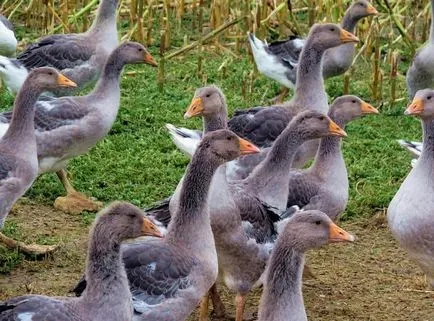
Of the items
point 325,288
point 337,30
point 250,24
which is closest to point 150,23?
point 250,24

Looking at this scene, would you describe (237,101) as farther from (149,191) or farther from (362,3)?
(149,191)

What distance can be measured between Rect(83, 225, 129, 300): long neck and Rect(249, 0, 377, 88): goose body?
6217 mm

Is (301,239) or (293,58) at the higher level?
(301,239)

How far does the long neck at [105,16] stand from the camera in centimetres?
1153

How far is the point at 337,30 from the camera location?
1022 cm

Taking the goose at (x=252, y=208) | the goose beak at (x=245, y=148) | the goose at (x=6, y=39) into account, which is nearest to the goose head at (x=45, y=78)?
the goose at (x=252, y=208)

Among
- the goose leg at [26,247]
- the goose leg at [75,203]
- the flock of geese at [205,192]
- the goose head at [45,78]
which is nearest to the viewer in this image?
the flock of geese at [205,192]

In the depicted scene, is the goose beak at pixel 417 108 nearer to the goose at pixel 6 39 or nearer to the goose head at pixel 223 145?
the goose head at pixel 223 145

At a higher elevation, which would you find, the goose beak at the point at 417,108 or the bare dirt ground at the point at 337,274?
the goose beak at the point at 417,108

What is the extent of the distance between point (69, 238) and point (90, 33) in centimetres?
312

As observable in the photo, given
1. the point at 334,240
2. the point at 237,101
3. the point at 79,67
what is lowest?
the point at 237,101

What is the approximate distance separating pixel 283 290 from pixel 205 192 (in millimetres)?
1123

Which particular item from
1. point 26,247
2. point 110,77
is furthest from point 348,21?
point 26,247

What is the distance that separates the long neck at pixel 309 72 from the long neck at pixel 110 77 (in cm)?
158
